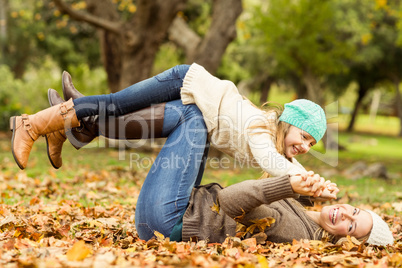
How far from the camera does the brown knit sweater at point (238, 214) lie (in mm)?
2949

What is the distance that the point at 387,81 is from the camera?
97.9 ft

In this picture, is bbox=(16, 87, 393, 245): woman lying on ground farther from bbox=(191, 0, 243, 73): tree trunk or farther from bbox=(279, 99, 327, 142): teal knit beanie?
bbox=(191, 0, 243, 73): tree trunk

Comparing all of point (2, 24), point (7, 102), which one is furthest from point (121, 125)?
point (2, 24)

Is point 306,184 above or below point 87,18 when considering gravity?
below

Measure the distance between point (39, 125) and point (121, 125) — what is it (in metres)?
0.71

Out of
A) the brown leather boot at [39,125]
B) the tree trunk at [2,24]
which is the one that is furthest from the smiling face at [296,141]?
the tree trunk at [2,24]

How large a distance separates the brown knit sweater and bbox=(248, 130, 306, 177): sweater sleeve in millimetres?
259

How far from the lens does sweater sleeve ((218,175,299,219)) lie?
2836 mm

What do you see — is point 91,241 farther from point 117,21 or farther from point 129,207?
point 117,21

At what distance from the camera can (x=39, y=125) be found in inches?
144

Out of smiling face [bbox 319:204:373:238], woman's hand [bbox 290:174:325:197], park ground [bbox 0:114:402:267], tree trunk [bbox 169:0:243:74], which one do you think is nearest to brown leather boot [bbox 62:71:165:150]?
park ground [bbox 0:114:402:267]

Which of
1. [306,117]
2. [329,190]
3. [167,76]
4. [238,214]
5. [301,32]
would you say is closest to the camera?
[238,214]

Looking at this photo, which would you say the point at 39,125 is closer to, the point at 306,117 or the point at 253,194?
the point at 253,194

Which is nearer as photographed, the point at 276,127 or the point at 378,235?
the point at 378,235
